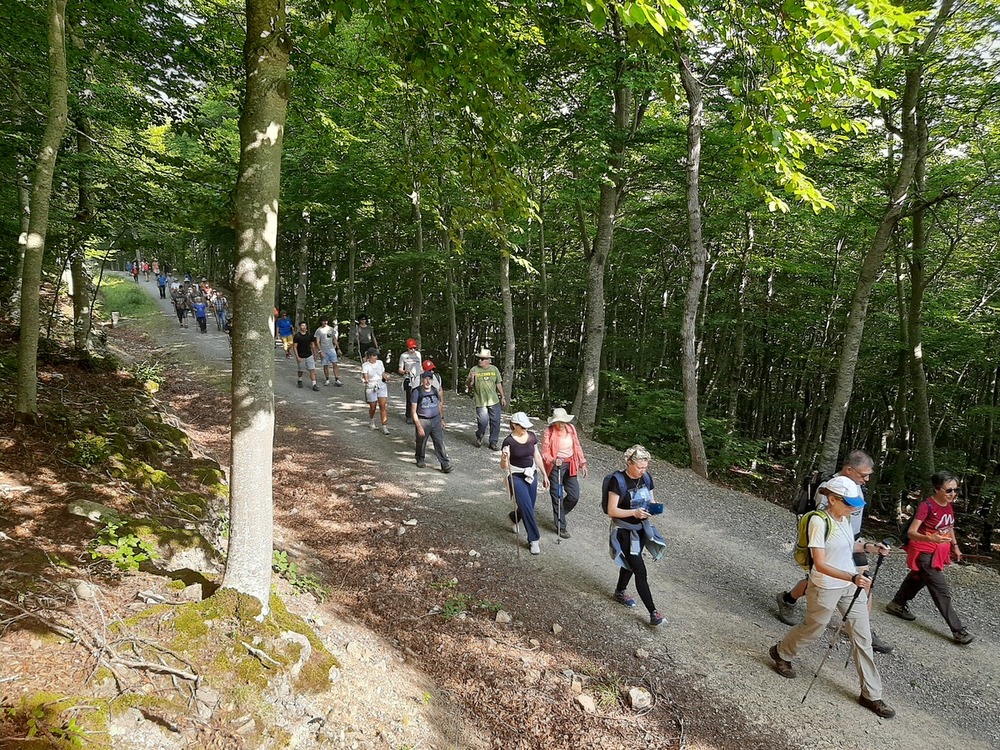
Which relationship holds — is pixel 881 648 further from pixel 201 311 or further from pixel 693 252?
pixel 201 311

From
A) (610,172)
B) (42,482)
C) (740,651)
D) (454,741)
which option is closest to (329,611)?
(454,741)

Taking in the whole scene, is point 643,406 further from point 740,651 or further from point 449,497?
point 740,651

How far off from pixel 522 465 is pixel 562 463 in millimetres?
687

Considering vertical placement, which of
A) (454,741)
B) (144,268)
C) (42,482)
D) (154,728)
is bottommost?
(454,741)

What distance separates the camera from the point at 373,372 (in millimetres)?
10859

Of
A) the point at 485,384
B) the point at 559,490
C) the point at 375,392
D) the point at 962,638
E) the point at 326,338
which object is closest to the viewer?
the point at 962,638

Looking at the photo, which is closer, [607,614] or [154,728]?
[154,728]

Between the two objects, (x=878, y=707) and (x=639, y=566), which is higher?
(x=639, y=566)

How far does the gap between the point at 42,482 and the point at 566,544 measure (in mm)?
6003

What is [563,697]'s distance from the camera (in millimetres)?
4559

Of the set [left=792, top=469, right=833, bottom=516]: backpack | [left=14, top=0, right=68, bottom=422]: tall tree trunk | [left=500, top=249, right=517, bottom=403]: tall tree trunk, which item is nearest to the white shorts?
[left=500, top=249, right=517, bottom=403]: tall tree trunk

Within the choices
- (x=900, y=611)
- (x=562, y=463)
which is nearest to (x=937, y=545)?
(x=900, y=611)

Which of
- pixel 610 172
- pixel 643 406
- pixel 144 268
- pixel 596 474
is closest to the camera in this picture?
pixel 596 474

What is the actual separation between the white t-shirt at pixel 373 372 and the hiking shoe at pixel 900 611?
30.0 feet
